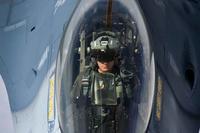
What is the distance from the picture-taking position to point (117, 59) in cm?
445

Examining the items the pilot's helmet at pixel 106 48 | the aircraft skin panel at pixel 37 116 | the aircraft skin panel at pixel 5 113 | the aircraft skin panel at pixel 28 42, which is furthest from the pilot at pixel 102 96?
the aircraft skin panel at pixel 5 113

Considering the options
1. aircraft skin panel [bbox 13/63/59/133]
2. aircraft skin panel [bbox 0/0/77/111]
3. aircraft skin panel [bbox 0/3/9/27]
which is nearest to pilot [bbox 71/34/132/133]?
aircraft skin panel [bbox 13/63/59/133]

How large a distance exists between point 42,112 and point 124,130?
3.01 ft

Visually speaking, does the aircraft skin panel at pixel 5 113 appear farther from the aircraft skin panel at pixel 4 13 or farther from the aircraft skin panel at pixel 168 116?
the aircraft skin panel at pixel 168 116

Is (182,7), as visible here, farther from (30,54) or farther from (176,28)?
(30,54)

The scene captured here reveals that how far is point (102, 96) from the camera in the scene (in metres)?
4.32

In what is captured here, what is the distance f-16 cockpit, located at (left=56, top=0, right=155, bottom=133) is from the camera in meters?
4.32

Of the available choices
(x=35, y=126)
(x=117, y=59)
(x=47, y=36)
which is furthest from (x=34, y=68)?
(x=117, y=59)

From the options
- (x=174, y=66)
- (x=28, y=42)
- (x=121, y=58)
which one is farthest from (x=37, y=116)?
(x=28, y=42)

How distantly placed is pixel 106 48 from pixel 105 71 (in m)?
0.20

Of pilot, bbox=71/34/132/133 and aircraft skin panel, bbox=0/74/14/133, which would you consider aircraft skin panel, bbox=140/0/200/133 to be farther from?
aircraft skin panel, bbox=0/74/14/133

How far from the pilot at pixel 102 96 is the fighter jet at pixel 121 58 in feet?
0.22

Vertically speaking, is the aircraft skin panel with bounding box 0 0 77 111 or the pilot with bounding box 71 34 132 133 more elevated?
the aircraft skin panel with bounding box 0 0 77 111

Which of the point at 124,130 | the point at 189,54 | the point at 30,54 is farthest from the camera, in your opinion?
the point at 30,54
